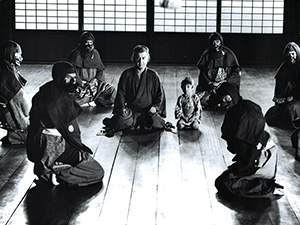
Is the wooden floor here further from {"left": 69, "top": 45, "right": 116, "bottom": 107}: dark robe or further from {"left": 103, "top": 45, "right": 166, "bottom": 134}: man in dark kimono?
{"left": 69, "top": 45, "right": 116, "bottom": 107}: dark robe

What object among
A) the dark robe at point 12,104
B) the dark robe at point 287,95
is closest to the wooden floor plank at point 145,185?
the dark robe at point 12,104

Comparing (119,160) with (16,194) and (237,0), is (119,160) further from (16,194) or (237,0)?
(237,0)

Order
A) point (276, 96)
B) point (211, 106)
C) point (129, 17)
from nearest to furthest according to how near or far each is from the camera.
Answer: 1. point (276, 96)
2. point (211, 106)
3. point (129, 17)

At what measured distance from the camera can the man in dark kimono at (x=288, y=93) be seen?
8.95 meters

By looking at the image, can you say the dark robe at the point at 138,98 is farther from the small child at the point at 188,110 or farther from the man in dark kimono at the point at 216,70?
the man in dark kimono at the point at 216,70

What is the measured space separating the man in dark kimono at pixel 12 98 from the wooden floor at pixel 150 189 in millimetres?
275

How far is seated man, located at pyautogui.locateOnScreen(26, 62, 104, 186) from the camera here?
6254mm

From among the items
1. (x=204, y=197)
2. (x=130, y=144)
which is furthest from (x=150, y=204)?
(x=130, y=144)

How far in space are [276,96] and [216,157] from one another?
7.44 ft

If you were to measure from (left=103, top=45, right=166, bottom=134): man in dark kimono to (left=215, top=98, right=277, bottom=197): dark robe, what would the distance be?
2.55 meters

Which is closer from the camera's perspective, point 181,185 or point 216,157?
point 181,185

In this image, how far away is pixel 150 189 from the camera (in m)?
6.38

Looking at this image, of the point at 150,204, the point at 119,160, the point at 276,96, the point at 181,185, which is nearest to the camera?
the point at 150,204

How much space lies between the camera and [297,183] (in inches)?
259
